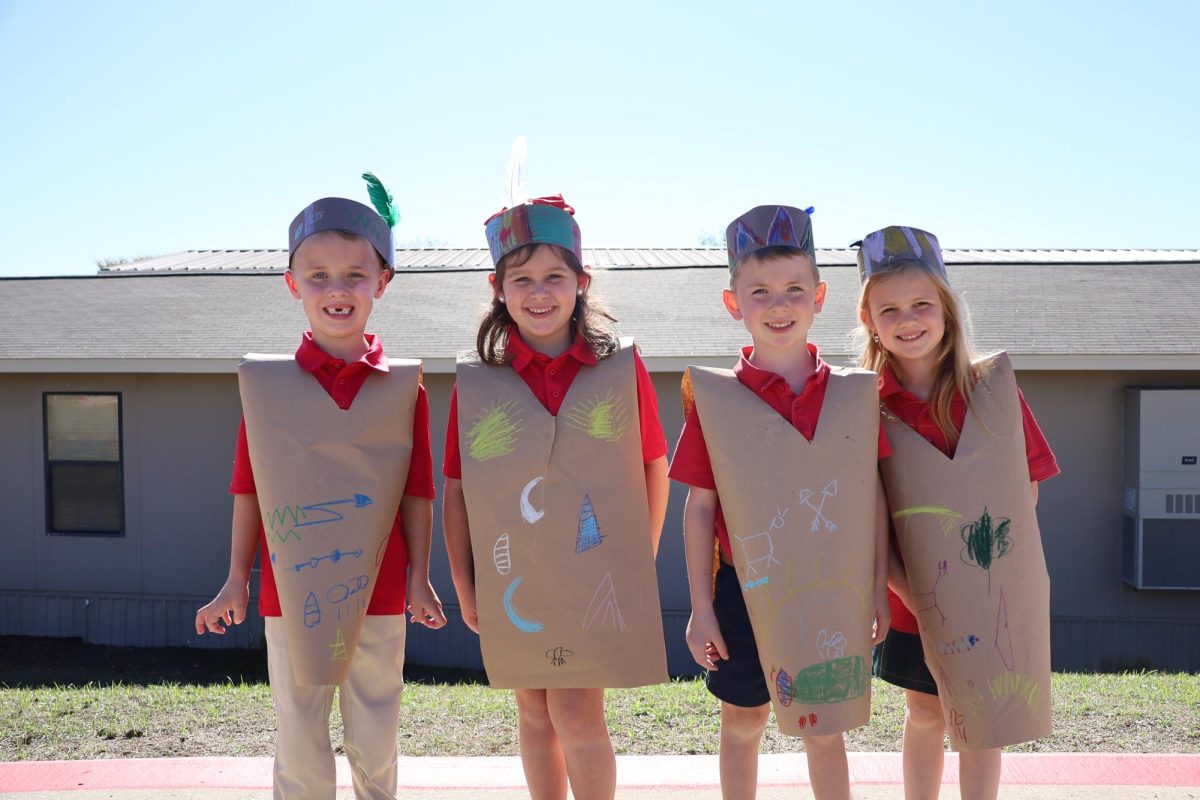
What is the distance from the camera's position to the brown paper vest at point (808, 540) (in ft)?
8.04

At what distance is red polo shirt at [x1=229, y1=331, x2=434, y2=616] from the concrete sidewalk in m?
1.11

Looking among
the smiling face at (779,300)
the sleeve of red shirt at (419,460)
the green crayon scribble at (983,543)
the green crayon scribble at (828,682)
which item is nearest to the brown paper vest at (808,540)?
the green crayon scribble at (828,682)

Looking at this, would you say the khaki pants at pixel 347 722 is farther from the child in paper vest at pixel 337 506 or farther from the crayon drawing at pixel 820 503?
the crayon drawing at pixel 820 503

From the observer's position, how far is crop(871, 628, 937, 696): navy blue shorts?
274cm

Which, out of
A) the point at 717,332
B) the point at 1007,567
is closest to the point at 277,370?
the point at 1007,567

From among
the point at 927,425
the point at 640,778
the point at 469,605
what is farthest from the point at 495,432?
the point at 640,778

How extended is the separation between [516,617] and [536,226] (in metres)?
1.07

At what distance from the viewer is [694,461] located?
2.63 meters

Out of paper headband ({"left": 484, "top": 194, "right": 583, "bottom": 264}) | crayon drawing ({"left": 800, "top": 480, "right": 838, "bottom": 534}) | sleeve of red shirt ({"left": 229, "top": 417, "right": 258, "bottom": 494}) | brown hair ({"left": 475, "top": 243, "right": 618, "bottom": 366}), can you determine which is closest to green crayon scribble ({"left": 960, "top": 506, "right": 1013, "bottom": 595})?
crayon drawing ({"left": 800, "top": 480, "right": 838, "bottom": 534})

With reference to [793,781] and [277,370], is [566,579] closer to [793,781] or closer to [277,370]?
[277,370]

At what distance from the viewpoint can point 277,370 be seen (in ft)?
8.92

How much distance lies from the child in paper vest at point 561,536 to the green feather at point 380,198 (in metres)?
0.55

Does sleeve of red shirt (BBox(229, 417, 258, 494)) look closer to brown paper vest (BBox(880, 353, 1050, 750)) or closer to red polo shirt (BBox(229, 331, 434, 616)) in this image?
red polo shirt (BBox(229, 331, 434, 616))

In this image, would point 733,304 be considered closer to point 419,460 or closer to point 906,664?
point 419,460
